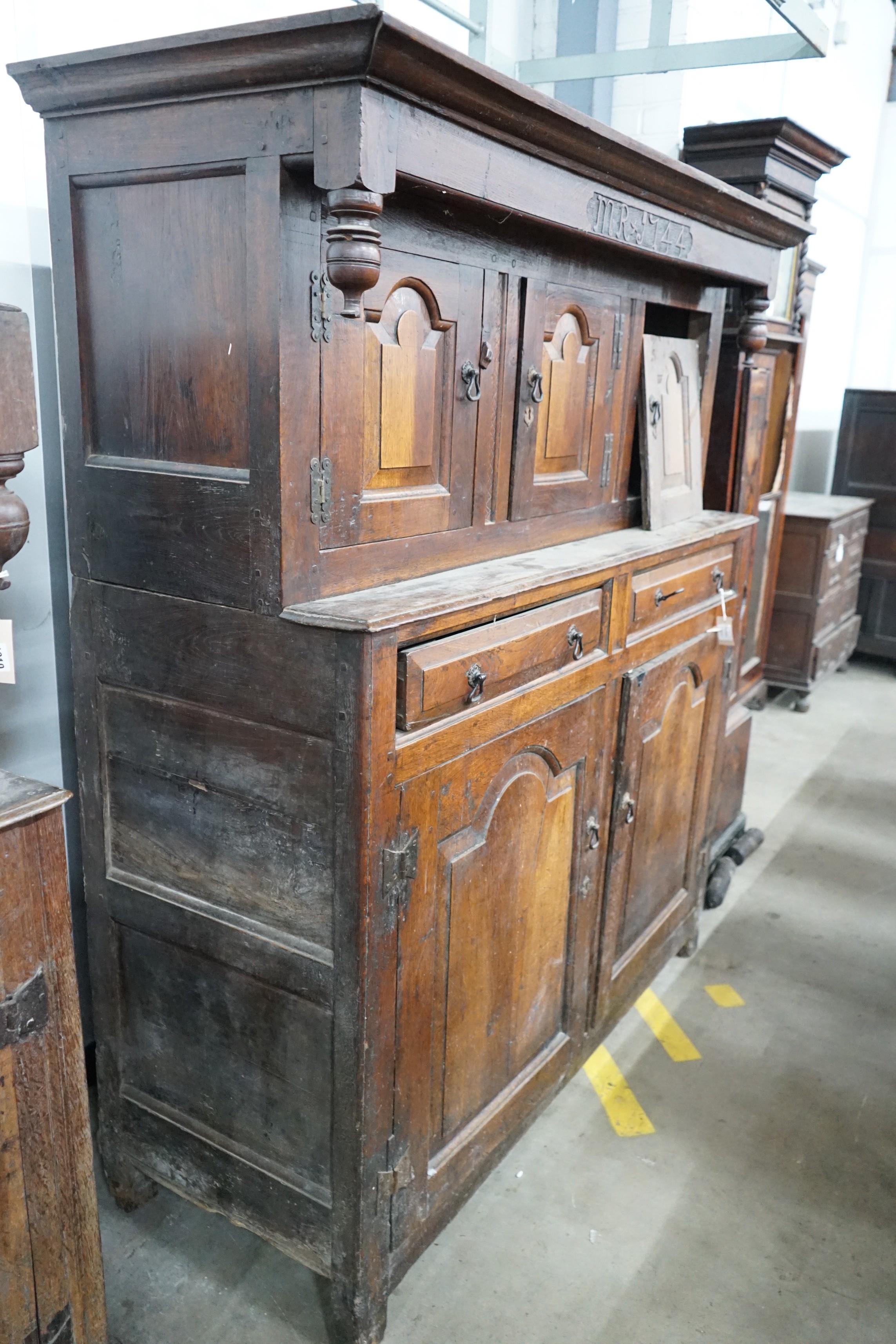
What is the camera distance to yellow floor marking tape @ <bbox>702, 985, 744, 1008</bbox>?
2.85 metres

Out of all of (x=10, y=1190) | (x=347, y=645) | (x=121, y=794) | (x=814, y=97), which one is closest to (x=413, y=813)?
(x=347, y=645)

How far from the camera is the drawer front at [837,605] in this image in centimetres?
531

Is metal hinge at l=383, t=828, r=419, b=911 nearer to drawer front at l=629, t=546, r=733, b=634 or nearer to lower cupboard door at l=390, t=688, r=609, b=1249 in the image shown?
lower cupboard door at l=390, t=688, r=609, b=1249

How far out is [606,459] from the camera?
94.2 inches

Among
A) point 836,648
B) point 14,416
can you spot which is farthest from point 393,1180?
point 836,648

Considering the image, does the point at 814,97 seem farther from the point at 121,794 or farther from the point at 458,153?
the point at 121,794

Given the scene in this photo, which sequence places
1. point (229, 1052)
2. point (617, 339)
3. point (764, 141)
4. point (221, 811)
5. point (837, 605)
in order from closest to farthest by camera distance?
point (221, 811)
point (229, 1052)
point (617, 339)
point (764, 141)
point (837, 605)

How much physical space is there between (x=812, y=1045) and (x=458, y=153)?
2.33 metres

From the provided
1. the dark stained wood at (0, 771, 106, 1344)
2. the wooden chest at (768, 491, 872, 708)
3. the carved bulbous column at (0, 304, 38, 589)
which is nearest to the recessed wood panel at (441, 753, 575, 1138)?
the dark stained wood at (0, 771, 106, 1344)

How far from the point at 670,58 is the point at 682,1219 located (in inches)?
118

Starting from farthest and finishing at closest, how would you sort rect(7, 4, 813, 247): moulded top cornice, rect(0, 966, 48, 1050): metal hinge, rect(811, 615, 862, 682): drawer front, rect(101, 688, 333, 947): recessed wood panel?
rect(811, 615, 862, 682): drawer front, rect(101, 688, 333, 947): recessed wood panel, rect(0, 966, 48, 1050): metal hinge, rect(7, 4, 813, 247): moulded top cornice

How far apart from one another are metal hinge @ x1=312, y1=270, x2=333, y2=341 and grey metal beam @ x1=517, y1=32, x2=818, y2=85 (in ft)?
5.53

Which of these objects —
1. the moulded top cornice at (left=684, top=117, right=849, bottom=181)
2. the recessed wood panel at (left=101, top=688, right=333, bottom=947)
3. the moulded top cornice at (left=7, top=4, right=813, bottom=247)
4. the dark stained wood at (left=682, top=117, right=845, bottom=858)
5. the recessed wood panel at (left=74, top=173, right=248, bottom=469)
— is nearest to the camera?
the moulded top cornice at (left=7, top=4, right=813, bottom=247)

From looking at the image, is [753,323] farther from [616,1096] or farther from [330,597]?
[616,1096]
